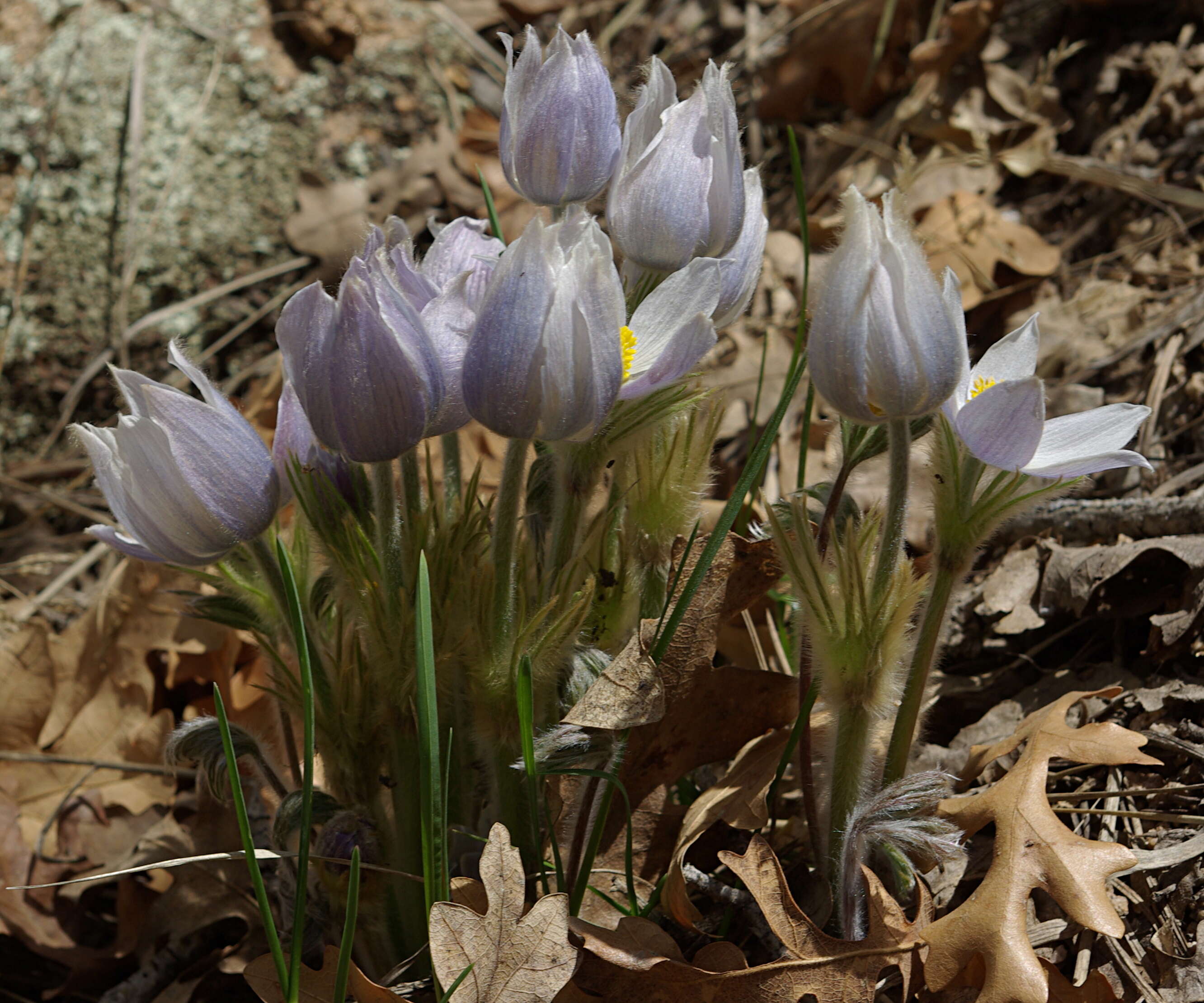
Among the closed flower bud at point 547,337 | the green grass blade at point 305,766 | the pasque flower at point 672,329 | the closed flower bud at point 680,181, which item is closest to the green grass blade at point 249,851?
the green grass blade at point 305,766

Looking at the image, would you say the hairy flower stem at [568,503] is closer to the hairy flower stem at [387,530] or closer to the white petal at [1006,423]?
the hairy flower stem at [387,530]

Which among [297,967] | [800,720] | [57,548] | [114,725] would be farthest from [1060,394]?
[57,548]

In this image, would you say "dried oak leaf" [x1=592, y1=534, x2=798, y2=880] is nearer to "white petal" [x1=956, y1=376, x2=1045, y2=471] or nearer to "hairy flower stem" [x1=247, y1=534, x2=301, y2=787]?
"white petal" [x1=956, y1=376, x2=1045, y2=471]

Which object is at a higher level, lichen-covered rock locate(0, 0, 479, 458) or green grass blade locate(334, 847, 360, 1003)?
lichen-covered rock locate(0, 0, 479, 458)

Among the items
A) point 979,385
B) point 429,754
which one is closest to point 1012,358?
point 979,385

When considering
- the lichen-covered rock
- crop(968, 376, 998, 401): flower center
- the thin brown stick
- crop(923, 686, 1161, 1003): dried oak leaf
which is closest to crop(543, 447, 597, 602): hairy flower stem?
crop(968, 376, 998, 401): flower center

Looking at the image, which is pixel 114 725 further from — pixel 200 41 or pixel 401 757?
pixel 200 41

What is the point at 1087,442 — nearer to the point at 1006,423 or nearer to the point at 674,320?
the point at 1006,423
